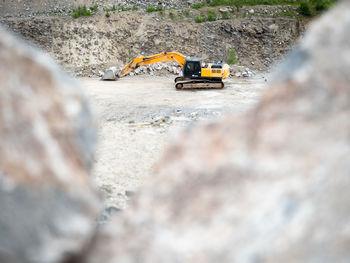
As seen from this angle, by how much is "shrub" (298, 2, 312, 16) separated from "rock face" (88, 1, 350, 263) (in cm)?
2973

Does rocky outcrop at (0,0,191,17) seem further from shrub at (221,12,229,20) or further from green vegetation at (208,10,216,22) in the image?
shrub at (221,12,229,20)

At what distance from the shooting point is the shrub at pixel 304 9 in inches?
1141

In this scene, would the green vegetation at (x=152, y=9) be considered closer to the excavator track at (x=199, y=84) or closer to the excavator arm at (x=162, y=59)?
the excavator arm at (x=162, y=59)

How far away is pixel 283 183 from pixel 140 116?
36.7 ft

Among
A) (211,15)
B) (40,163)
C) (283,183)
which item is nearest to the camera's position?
(283,183)

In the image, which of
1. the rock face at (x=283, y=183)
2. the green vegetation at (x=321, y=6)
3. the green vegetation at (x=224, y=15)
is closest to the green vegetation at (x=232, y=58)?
the green vegetation at (x=224, y=15)

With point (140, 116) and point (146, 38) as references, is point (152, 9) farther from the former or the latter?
point (140, 116)

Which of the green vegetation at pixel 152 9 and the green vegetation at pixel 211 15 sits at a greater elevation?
the green vegetation at pixel 152 9

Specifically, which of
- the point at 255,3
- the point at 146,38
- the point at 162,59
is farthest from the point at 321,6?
→ the point at 162,59

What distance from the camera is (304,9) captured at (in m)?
29.1

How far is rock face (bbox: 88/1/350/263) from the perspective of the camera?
2.03 metres

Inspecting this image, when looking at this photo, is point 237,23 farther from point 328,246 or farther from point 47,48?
point 328,246

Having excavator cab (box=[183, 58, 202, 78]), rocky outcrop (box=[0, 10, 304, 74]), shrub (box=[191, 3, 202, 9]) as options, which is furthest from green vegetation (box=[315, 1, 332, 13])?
excavator cab (box=[183, 58, 202, 78])

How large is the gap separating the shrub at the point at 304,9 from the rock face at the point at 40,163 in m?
30.2
